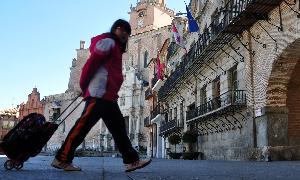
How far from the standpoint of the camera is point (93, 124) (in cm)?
483

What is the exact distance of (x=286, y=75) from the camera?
13281 millimetres

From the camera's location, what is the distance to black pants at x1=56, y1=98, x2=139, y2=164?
190 inches

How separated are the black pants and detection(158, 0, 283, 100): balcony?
857 centimetres

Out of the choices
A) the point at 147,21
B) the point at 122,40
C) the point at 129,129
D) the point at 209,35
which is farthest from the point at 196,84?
the point at 147,21

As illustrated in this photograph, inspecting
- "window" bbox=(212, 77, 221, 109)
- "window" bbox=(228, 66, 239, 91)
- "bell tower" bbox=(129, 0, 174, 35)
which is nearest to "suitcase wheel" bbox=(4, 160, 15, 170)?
"window" bbox=(228, 66, 239, 91)

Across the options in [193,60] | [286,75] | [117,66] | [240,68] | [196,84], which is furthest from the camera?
[196,84]

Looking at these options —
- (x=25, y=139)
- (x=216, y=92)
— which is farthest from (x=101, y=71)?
(x=216, y=92)

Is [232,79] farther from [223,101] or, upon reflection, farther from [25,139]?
[25,139]

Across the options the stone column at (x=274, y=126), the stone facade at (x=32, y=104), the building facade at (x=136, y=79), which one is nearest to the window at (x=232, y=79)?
the stone column at (x=274, y=126)

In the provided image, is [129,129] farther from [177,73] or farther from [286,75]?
[286,75]

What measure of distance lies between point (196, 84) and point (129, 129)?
31.8 metres

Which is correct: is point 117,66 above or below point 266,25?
below

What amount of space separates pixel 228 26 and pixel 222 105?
12.3 ft

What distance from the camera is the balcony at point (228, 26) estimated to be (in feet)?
41.3
